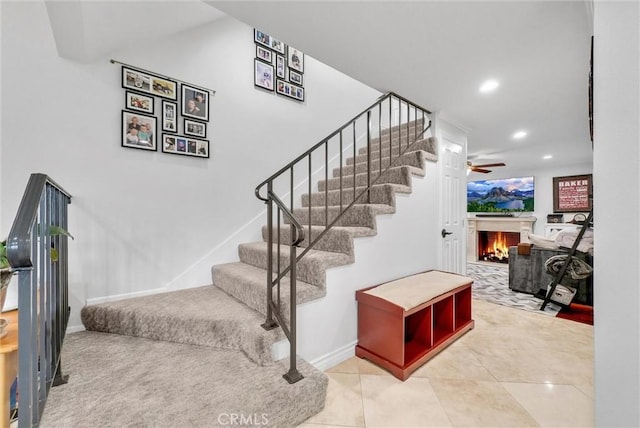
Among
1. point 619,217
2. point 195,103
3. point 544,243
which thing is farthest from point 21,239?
point 544,243

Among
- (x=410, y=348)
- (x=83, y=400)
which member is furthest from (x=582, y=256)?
(x=83, y=400)

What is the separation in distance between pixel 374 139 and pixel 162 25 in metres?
2.96

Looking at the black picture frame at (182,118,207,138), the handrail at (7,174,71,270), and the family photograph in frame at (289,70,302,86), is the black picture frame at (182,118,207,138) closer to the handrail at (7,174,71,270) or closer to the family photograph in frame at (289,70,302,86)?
the family photograph in frame at (289,70,302,86)

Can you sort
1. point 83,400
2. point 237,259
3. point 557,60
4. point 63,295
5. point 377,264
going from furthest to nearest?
point 237,259 → point 377,264 → point 557,60 → point 63,295 → point 83,400

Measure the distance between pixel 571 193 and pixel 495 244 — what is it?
204 cm

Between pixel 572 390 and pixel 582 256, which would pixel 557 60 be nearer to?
pixel 572 390

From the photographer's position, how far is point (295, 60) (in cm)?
327

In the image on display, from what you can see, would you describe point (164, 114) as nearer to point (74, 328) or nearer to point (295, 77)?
point (295, 77)

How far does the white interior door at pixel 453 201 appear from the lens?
10.3ft

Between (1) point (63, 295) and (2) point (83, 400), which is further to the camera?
(1) point (63, 295)

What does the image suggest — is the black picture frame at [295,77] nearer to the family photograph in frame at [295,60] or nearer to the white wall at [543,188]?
the family photograph in frame at [295,60]

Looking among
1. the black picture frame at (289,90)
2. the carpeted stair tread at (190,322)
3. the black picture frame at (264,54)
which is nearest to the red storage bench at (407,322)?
the carpeted stair tread at (190,322)

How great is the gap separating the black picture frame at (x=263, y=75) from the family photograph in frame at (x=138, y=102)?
109 centimetres

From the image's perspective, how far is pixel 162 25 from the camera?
6.52 feet
